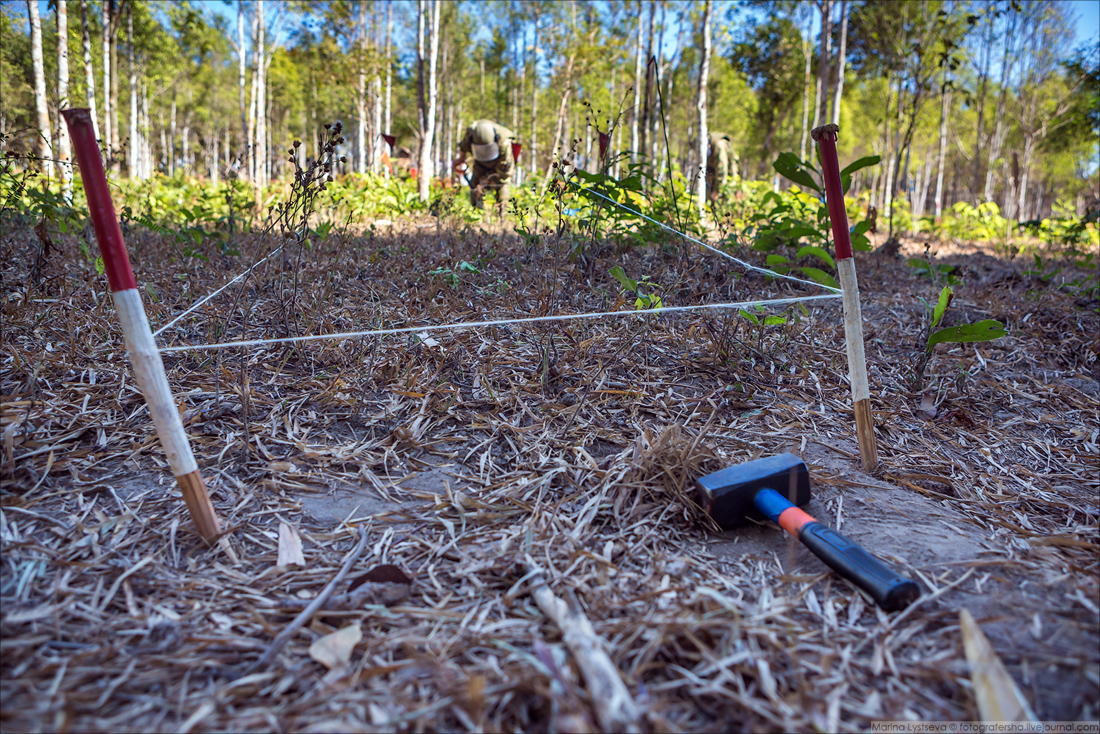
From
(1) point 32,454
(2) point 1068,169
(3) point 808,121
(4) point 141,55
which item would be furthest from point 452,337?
(2) point 1068,169

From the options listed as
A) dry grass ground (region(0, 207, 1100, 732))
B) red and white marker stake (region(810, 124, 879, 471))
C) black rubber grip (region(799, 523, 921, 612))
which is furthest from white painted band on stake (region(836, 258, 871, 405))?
black rubber grip (region(799, 523, 921, 612))

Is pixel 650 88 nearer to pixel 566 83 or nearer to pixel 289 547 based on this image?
pixel 289 547

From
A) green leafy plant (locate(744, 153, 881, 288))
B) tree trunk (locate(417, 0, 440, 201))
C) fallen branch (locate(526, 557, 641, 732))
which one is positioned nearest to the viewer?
fallen branch (locate(526, 557, 641, 732))

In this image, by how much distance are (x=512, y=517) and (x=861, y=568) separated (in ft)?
2.67

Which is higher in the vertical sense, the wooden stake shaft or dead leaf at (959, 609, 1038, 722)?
the wooden stake shaft

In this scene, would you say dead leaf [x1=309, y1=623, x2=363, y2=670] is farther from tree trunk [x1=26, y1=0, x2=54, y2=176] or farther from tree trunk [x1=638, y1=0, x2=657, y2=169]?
tree trunk [x1=26, y1=0, x2=54, y2=176]

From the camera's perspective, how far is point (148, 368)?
4.02ft

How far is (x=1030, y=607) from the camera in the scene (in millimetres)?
1213

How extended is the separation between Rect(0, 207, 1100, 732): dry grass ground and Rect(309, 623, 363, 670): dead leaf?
0.07 ft

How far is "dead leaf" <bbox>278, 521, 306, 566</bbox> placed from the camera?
1348 mm

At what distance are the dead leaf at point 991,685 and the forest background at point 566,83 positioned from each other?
8.57 ft

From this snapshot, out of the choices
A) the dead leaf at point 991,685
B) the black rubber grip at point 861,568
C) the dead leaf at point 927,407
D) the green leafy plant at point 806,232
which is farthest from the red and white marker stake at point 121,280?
the dead leaf at point 927,407

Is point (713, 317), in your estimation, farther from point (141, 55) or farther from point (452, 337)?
point (141, 55)

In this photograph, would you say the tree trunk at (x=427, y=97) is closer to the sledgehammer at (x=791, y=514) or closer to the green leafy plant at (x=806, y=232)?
the green leafy plant at (x=806, y=232)
